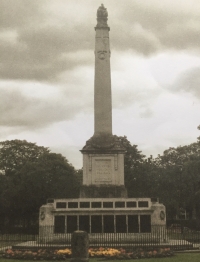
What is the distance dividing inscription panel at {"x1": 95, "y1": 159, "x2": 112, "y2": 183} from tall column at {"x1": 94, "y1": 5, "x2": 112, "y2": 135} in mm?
2450

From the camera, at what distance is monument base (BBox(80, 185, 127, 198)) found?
30906 mm

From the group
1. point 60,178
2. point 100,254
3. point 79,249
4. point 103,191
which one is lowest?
point 100,254

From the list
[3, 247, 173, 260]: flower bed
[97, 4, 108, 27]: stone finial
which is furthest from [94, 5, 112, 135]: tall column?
[3, 247, 173, 260]: flower bed

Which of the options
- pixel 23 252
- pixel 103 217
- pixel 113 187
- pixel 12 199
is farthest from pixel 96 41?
pixel 12 199

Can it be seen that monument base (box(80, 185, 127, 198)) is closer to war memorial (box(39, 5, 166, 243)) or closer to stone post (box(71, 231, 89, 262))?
war memorial (box(39, 5, 166, 243))

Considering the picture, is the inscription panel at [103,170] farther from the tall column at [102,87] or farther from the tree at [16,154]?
the tree at [16,154]

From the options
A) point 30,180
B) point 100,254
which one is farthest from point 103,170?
point 30,180

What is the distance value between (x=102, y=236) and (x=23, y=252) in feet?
22.2

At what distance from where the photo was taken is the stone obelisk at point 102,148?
31203 millimetres

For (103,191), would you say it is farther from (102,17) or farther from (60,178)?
(60,178)

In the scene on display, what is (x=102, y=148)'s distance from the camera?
31.9 metres

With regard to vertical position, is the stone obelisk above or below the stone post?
above

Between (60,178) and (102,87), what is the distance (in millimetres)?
25971

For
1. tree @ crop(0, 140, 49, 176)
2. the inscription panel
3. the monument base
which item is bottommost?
the monument base
